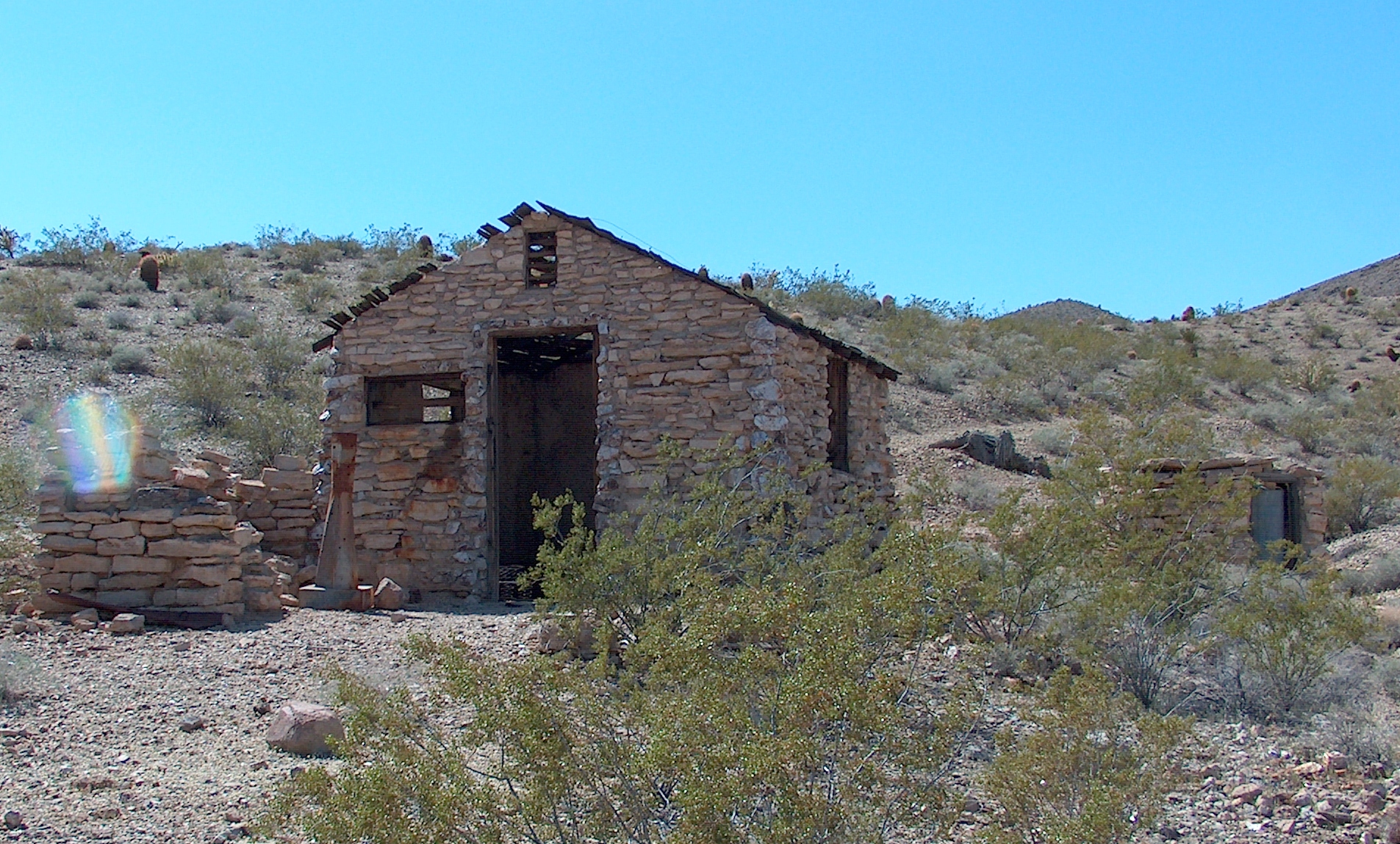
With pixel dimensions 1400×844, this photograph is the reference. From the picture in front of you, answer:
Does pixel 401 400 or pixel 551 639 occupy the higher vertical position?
pixel 401 400

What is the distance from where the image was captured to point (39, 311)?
2116 cm

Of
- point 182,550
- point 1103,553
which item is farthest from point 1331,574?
point 182,550

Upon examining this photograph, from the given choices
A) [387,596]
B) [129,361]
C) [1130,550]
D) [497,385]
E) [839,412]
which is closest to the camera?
[1130,550]

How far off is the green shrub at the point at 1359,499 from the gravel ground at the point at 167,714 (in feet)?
40.5

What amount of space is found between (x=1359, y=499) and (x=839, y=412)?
29.1 feet

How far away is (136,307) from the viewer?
24016 mm

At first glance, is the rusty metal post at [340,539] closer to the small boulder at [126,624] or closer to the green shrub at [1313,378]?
the small boulder at [126,624]

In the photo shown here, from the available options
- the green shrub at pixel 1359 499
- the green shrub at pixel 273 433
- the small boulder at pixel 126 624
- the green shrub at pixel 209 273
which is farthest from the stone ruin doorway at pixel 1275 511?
the green shrub at pixel 209 273

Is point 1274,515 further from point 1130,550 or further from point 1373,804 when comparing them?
point 1373,804

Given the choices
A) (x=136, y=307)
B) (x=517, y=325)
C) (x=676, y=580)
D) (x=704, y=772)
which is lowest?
(x=704, y=772)

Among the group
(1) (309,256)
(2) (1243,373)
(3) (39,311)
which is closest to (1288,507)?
(2) (1243,373)

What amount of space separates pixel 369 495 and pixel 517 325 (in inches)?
97.9

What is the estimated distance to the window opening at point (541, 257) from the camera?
11.9 meters

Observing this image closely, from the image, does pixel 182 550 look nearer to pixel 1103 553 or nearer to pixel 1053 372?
pixel 1103 553
